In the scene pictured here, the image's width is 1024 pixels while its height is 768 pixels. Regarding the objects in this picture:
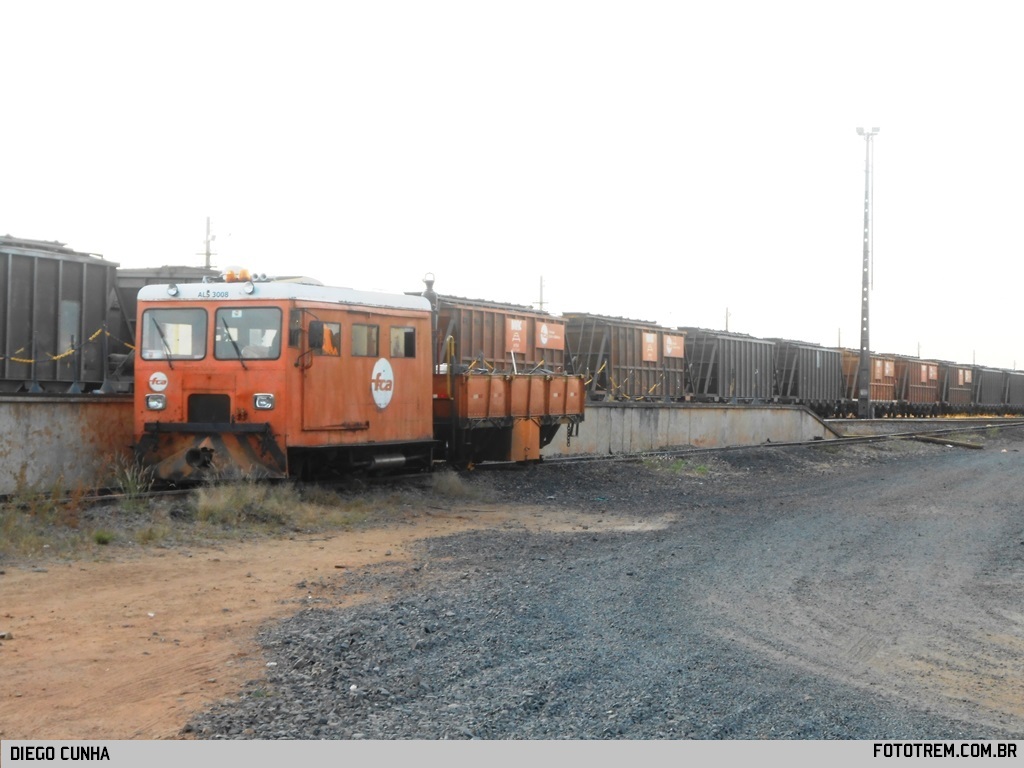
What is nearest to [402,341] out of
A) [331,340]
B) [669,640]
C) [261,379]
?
[331,340]

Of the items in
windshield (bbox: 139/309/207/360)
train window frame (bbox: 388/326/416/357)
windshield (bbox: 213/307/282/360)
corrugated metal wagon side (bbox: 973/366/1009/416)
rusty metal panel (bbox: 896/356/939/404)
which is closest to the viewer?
windshield (bbox: 213/307/282/360)

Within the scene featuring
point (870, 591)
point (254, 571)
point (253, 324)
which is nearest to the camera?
point (870, 591)

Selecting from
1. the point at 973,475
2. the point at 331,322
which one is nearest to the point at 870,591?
the point at 331,322

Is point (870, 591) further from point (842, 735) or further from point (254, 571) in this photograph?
point (254, 571)

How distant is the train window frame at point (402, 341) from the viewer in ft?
46.8

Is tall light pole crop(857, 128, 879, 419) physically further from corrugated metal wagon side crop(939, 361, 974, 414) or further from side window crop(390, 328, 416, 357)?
side window crop(390, 328, 416, 357)

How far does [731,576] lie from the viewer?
9023 millimetres

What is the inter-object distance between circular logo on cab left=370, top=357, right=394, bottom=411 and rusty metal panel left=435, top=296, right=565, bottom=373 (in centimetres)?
417

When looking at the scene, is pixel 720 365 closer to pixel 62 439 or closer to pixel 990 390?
pixel 62 439

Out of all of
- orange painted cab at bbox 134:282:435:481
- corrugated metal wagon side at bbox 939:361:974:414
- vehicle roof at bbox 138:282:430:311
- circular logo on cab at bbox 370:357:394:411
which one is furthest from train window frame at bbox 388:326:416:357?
corrugated metal wagon side at bbox 939:361:974:414

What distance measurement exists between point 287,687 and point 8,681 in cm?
152

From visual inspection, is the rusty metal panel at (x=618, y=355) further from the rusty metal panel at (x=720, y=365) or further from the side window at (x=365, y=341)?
the side window at (x=365, y=341)

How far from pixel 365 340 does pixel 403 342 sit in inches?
33.8

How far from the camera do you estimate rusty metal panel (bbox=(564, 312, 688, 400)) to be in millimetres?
27516
